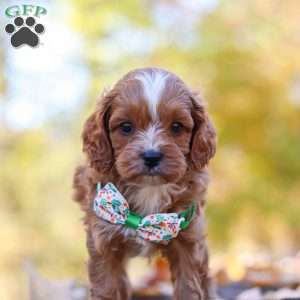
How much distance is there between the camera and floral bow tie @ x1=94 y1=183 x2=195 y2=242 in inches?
173

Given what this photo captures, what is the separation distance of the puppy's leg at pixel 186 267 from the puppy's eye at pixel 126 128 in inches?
29.1

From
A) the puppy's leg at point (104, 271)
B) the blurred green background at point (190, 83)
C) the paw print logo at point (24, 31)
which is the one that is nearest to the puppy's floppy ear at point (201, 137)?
the puppy's leg at point (104, 271)

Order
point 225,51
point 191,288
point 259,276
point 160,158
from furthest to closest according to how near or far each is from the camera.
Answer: point 225,51, point 259,276, point 191,288, point 160,158

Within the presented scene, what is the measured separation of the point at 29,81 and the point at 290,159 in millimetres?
4632

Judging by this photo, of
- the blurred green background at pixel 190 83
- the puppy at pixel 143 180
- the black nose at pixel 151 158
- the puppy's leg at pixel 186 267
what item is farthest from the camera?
the blurred green background at pixel 190 83

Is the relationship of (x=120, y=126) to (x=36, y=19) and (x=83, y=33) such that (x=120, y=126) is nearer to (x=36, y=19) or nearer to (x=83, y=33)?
(x=36, y=19)

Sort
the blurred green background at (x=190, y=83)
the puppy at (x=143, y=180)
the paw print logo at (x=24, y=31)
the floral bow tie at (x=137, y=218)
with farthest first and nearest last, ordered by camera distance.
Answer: the blurred green background at (x=190, y=83) → the paw print logo at (x=24, y=31) → the floral bow tie at (x=137, y=218) → the puppy at (x=143, y=180)

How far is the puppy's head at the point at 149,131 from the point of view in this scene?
420 cm

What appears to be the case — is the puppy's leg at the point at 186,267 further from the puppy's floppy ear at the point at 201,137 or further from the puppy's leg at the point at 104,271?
the puppy's floppy ear at the point at 201,137

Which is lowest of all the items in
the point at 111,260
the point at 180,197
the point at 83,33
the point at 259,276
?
the point at 259,276

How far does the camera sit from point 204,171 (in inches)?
185

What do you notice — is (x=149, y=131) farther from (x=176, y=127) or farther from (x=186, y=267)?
(x=186, y=267)

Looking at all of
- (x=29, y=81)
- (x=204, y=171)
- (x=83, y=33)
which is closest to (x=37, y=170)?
(x=29, y=81)

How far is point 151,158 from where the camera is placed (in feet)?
13.6
